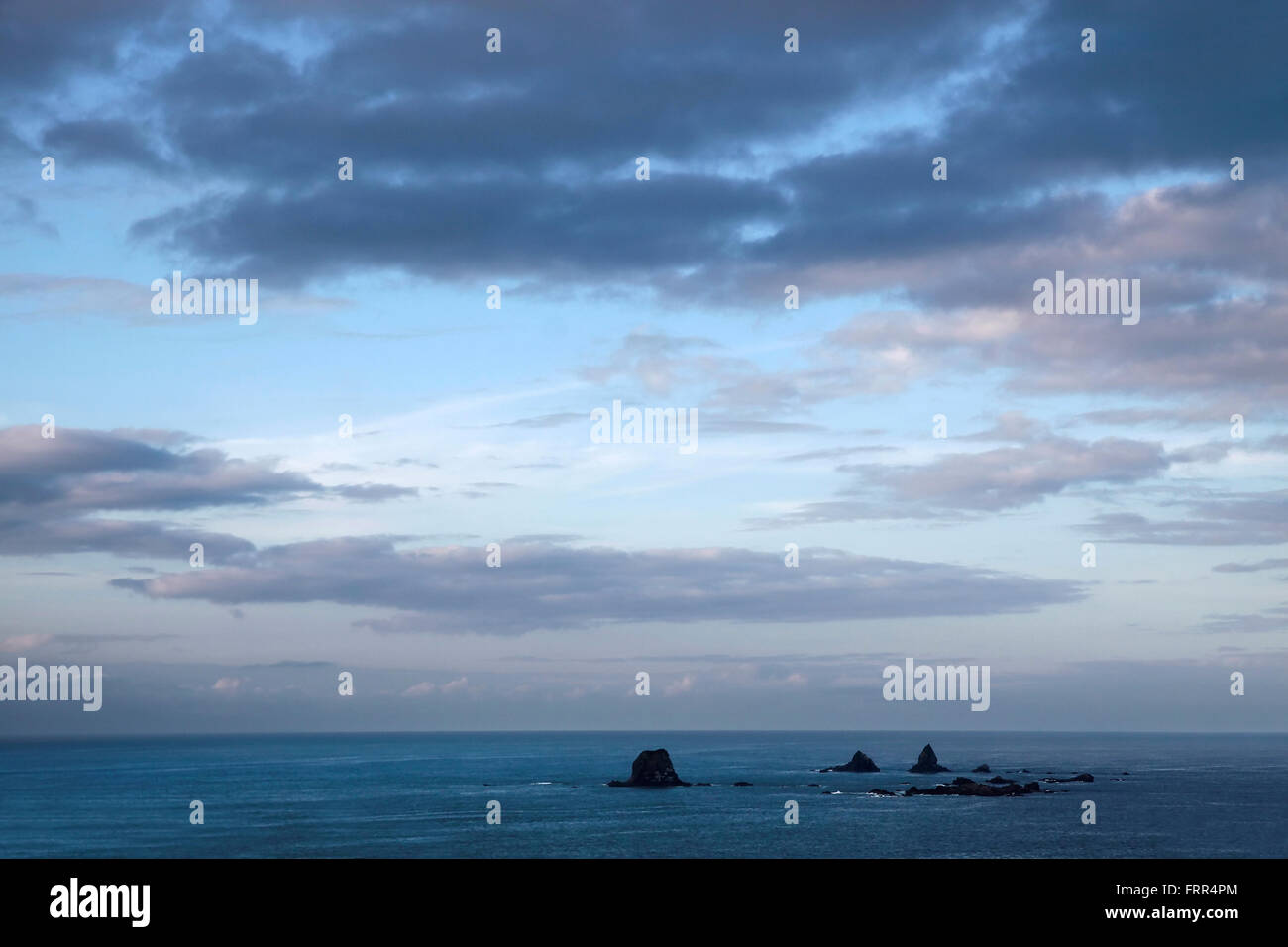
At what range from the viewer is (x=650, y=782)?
519 feet

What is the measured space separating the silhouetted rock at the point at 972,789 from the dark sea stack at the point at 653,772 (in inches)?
1438

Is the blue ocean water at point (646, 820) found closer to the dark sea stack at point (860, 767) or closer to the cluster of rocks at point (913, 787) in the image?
the cluster of rocks at point (913, 787)

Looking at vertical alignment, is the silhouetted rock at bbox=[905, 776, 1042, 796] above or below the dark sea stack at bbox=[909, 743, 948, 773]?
above

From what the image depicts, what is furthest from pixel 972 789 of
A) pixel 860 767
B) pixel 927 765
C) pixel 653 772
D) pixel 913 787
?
pixel 653 772

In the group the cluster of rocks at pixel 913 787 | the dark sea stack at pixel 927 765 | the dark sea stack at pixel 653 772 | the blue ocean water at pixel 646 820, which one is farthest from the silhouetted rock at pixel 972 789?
the dark sea stack at pixel 653 772

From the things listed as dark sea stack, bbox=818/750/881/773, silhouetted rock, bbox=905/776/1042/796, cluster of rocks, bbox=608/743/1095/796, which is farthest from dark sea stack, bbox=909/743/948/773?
silhouetted rock, bbox=905/776/1042/796

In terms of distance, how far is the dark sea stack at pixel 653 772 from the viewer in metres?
159

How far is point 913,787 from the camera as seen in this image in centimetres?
14575

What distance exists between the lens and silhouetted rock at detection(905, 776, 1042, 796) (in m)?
141

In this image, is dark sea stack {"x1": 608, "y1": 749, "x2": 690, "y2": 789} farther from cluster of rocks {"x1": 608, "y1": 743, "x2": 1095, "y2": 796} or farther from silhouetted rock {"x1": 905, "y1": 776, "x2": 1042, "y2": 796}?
silhouetted rock {"x1": 905, "y1": 776, "x2": 1042, "y2": 796}

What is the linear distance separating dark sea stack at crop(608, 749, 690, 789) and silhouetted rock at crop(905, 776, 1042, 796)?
36522 mm

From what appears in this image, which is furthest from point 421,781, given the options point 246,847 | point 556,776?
point 246,847
